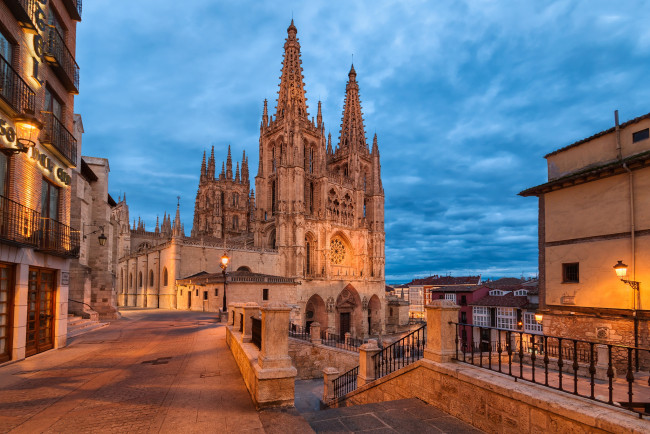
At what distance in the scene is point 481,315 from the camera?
42969 mm

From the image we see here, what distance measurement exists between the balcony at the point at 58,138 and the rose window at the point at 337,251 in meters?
41.8

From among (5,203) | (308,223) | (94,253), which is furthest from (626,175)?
(308,223)

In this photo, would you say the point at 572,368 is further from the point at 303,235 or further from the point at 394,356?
the point at 303,235

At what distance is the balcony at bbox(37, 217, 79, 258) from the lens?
1031 centimetres

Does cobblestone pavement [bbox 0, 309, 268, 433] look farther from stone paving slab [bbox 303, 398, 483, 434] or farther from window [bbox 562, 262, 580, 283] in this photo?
window [bbox 562, 262, 580, 283]

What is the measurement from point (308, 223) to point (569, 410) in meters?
45.0

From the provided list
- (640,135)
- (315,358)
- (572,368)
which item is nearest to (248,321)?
(572,368)

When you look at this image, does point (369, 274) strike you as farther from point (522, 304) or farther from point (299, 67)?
point (299, 67)

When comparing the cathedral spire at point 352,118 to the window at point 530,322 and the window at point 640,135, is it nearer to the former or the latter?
the window at point 530,322

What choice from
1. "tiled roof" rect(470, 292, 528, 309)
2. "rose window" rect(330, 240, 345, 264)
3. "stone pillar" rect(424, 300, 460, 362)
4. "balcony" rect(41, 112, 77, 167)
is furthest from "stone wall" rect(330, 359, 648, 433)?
"rose window" rect(330, 240, 345, 264)

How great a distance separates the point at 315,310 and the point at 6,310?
40710 millimetres

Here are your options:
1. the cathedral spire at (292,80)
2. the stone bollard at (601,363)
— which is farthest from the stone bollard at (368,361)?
the cathedral spire at (292,80)

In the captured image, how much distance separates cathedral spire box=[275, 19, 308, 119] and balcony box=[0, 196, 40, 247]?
149 feet

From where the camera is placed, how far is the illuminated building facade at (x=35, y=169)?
8.75 m
